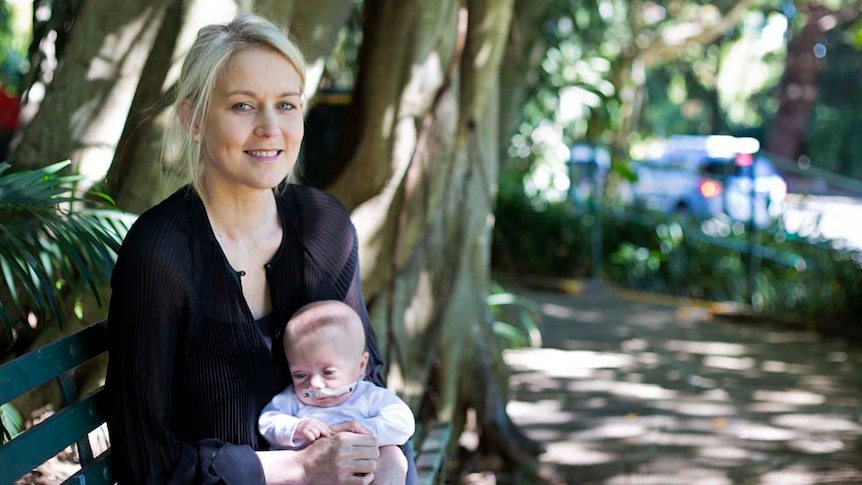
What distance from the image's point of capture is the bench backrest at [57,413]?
7.69ft

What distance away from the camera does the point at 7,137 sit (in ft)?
57.1

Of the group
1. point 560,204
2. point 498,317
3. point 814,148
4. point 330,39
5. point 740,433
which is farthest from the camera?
point 814,148

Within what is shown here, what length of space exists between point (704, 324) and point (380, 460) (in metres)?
8.20

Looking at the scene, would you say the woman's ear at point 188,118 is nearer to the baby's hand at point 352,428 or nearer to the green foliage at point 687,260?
the baby's hand at point 352,428

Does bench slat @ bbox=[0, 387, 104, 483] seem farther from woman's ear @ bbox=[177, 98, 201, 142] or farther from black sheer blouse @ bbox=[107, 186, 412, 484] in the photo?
woman's ear @ bbox=[177, 98, 201, 142]

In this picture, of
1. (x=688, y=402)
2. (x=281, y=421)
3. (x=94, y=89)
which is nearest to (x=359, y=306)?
(x=281, y=421)

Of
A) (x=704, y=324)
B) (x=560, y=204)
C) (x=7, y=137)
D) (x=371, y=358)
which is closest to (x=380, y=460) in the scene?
(x=371, y=358)

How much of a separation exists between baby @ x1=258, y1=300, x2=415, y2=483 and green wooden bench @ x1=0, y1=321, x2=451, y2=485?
1.37ft

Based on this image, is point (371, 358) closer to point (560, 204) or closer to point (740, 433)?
point (740, 433)

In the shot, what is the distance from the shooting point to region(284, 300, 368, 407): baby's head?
9.53ft

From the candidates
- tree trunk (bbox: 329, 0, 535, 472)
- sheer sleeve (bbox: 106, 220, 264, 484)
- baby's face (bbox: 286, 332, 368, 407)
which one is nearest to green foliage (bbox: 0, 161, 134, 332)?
sheer sleeve (bbox: 106, 220, 264, 484)

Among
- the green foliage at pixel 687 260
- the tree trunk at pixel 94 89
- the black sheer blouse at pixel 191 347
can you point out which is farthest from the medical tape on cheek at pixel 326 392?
the green foliage at pixel 687 260

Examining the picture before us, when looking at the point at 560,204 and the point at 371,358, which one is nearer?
the point at 371,358

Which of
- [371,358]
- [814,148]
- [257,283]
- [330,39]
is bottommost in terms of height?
[814,148]
